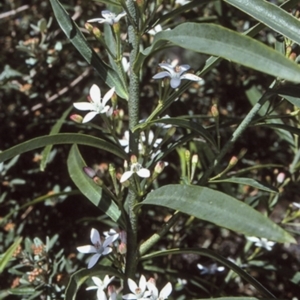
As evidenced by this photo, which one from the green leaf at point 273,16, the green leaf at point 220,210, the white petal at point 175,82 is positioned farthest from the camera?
the white petal at point 175,82

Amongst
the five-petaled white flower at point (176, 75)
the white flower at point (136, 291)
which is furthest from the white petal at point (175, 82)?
the white flower at point (136, 291)

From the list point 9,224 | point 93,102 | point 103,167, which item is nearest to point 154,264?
point 103,167

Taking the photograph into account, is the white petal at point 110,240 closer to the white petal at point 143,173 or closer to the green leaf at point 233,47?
the white petal at point 143,173

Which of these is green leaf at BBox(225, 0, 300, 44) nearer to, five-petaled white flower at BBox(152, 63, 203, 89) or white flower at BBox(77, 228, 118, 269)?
five-petaled white flower at BBox(152, 63, 203, 89)

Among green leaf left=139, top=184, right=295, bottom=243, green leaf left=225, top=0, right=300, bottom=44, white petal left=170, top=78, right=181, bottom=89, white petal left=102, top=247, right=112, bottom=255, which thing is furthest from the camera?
white petal left=102, top=247, right=112, bottom=255

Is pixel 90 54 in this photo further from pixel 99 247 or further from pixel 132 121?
pixel 99 247

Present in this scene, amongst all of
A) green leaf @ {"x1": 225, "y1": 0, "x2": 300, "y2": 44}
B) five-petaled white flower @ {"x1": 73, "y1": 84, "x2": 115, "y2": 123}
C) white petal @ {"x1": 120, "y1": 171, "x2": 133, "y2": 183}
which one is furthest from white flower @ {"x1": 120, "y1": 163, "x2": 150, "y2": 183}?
green leaf @ {"x1": 225, "y1": 0, "x2": 300, "y2": 44}

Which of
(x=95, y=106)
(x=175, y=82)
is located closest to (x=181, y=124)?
(x=175, y=82)
